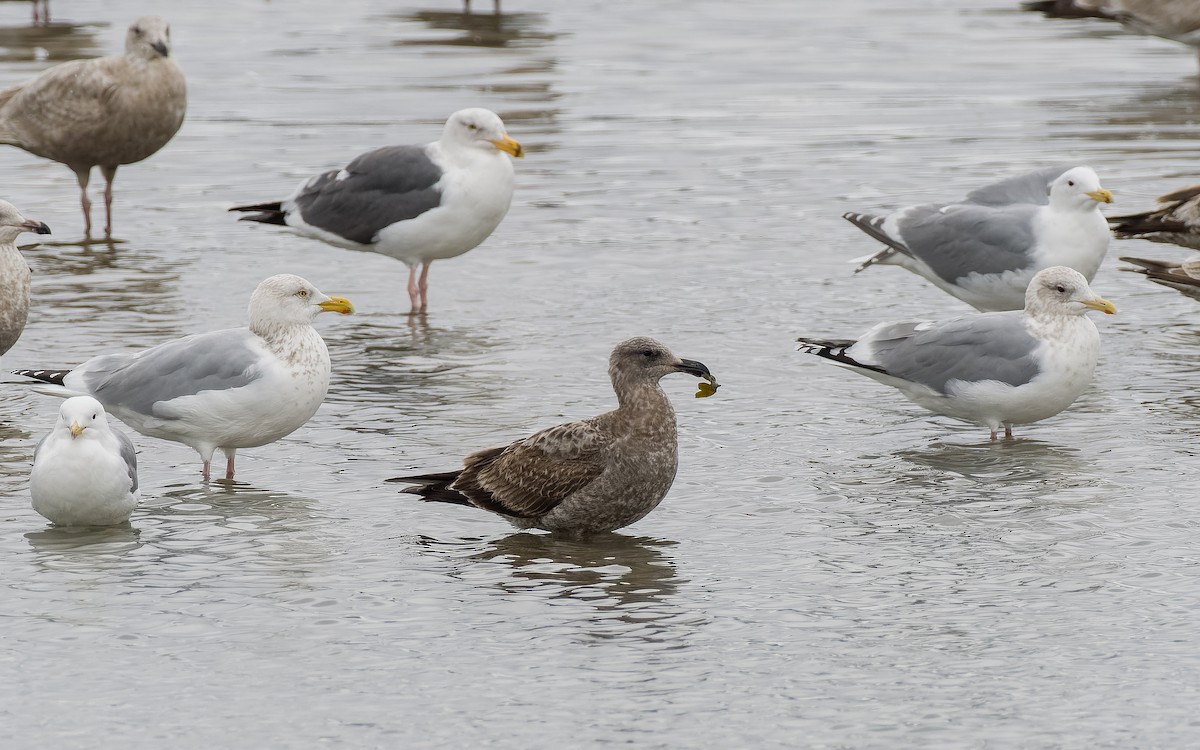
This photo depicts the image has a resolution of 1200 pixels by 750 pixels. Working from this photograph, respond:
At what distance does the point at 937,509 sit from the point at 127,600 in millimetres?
3482

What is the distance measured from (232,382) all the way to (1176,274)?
5916 millimetres

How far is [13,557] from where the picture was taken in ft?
24.6

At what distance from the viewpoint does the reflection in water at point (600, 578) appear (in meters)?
6.79

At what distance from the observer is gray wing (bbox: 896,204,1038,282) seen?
1106 cm

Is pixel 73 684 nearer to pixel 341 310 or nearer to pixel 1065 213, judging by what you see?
pixel 341 310

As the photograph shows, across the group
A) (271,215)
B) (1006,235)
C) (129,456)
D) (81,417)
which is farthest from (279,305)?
(1006,235)

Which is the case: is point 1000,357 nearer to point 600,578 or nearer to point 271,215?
point 600,578

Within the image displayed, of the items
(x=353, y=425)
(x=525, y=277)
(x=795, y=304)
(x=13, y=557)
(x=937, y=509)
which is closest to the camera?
(x=13, y=557)

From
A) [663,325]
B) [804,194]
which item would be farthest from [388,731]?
[804,194]

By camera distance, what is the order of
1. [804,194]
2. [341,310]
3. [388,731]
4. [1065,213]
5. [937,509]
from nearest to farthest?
[388,731], [937,509], [341,310], [1065,213], [804,194]

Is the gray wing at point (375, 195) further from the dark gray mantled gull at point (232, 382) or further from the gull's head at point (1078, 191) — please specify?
the gull's head at point (1078, 191)

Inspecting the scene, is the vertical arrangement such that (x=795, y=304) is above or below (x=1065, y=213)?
below

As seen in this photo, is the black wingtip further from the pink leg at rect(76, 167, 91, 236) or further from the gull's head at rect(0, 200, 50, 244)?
the pink leg at rect(76, 167, 91, 236)

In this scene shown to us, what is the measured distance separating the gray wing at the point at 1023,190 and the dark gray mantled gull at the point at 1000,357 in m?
2.11
